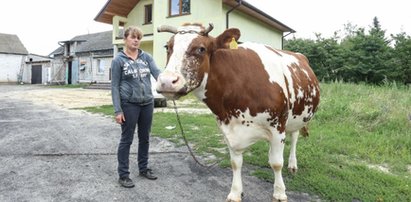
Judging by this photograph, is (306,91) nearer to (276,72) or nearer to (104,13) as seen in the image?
(276,72)

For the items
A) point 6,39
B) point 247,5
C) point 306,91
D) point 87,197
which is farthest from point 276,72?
point 6,39

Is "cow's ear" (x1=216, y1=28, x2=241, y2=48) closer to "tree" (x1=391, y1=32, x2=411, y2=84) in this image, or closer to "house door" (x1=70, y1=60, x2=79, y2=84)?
"tree" (x1=391, y1=32, x2=411, y2=84)

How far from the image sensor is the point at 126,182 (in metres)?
3.94

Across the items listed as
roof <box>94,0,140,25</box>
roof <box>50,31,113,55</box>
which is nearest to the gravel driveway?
roof <box>94,0,140,25</box>

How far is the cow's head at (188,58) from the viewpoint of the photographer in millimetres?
2799

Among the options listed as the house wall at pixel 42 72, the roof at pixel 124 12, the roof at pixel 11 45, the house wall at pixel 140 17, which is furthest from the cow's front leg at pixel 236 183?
the roof at pixel 11 45

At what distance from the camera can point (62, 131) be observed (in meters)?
7.21

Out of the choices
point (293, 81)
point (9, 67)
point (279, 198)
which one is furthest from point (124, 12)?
point (9, 67)

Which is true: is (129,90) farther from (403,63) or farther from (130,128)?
(403,63)

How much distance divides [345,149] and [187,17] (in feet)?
47.1

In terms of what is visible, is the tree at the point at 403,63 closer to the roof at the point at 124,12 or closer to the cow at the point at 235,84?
the roof at the point at 124,12

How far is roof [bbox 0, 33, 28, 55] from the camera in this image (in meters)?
41.5

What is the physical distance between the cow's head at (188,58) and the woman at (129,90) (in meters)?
0.81

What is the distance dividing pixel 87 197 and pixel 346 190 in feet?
9.59
